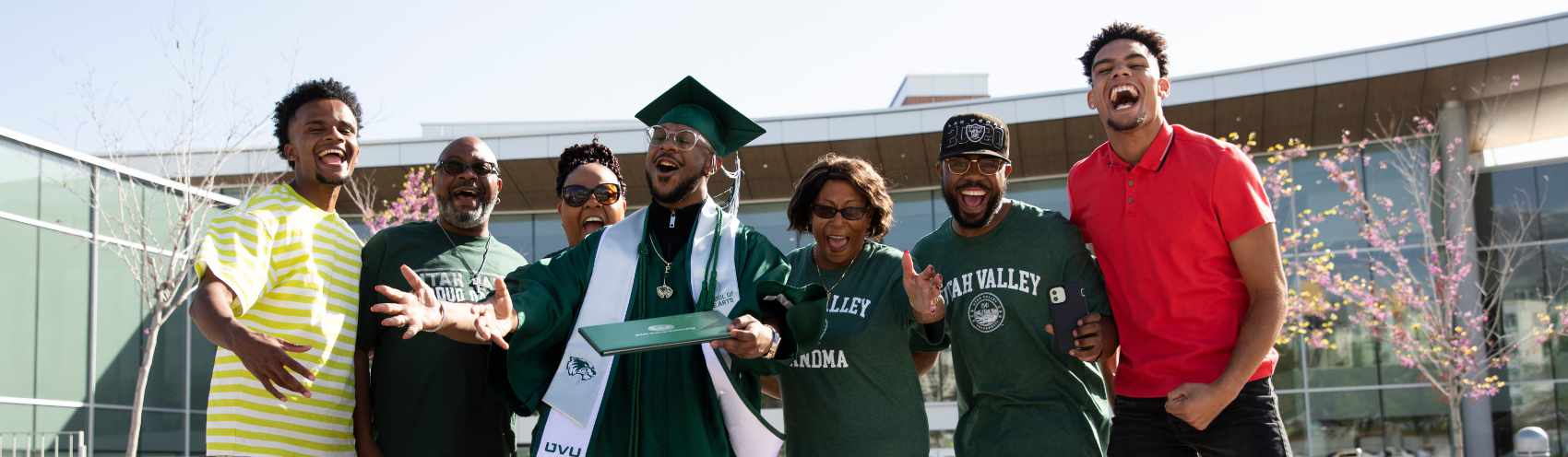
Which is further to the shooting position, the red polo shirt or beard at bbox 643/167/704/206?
the red polo shirt

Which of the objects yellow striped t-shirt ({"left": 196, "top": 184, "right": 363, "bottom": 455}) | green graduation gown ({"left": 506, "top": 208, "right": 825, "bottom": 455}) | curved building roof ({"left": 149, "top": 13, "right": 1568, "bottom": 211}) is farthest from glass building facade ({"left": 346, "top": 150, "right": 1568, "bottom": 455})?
green graduation gown ({"left": 506, "top": 208, "right": 825, "bottom": 455})

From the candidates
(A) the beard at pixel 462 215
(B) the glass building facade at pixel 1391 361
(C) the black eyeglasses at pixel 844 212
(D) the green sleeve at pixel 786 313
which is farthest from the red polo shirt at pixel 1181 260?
(B) the glass building facade at pixel 1391 361

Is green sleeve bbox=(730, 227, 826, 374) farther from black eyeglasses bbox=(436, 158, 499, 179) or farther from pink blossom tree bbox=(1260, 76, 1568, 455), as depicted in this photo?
pink blossom tree bbox=(1260, 76, 1568, 455)

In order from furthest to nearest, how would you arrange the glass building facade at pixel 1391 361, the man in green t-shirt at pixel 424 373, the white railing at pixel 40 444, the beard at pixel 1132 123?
1. the glass building facade at pixel 1391 361
2. the white railing at pixel 40 444
3. the man in green t-shirt at pixel 424 373
4. the beard at pixel 1132 123

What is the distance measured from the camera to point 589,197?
5902 mm

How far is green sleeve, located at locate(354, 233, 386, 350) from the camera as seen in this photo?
15.4 ft

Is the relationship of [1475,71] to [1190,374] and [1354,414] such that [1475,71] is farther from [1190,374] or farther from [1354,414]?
[1190,374]

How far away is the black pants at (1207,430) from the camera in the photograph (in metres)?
4.08

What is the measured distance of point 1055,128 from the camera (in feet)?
65.6

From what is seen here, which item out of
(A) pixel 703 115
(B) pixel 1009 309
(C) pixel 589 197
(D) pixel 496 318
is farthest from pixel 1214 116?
(D) pixel 496 318

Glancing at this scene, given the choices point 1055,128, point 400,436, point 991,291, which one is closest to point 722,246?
point 991,291

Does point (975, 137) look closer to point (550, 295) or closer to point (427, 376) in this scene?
point (550, 295)

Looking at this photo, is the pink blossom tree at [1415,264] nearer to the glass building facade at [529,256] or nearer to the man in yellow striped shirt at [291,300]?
the glass building facade at [529,256]

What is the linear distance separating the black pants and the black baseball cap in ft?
3.24
